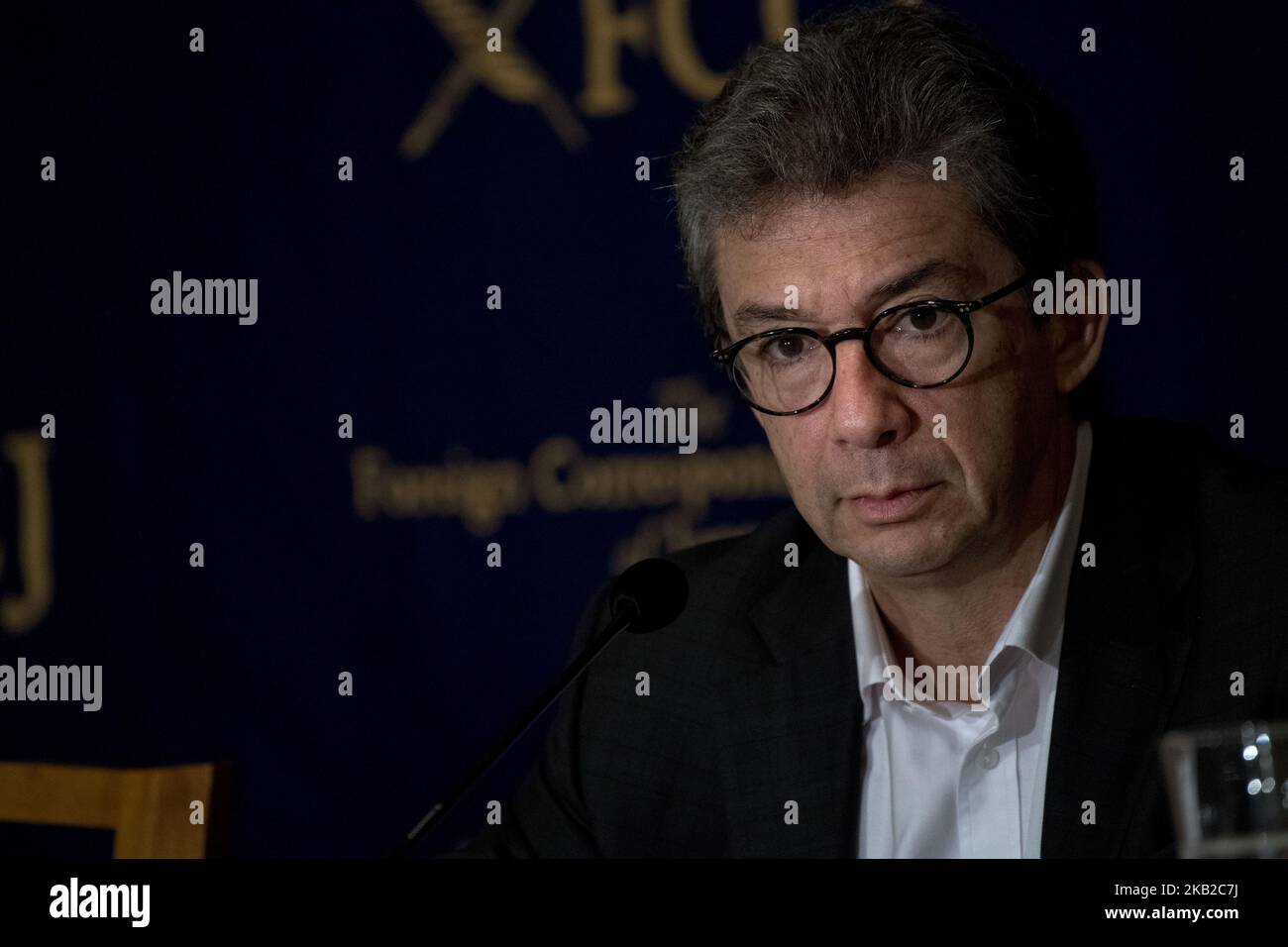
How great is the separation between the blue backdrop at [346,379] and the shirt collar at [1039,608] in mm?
395

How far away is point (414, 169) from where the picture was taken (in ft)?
5.70

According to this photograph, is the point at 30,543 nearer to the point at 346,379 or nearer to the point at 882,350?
the point at 346,379

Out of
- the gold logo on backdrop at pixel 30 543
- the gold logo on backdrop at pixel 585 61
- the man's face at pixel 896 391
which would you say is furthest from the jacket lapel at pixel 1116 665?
the gold logo on backdrop at pixel 30 543

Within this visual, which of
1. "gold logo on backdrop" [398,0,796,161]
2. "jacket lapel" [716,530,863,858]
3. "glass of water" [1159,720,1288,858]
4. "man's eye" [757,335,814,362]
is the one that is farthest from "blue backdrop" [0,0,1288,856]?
"glass of water" [1159,720,1288,858]

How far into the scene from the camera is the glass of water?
0.72 m

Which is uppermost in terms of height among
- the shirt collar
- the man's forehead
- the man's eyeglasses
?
the man's forehead

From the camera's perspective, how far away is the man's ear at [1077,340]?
51.9 inches

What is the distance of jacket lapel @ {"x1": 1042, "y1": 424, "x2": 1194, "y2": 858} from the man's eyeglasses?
234mm

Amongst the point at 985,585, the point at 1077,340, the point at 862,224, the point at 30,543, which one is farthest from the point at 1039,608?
the point at 30,543

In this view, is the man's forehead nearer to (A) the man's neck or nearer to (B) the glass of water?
(A) the man's neck

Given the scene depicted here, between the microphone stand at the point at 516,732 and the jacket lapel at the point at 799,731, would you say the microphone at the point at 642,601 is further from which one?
the jacket lapel at the point at 799,731
